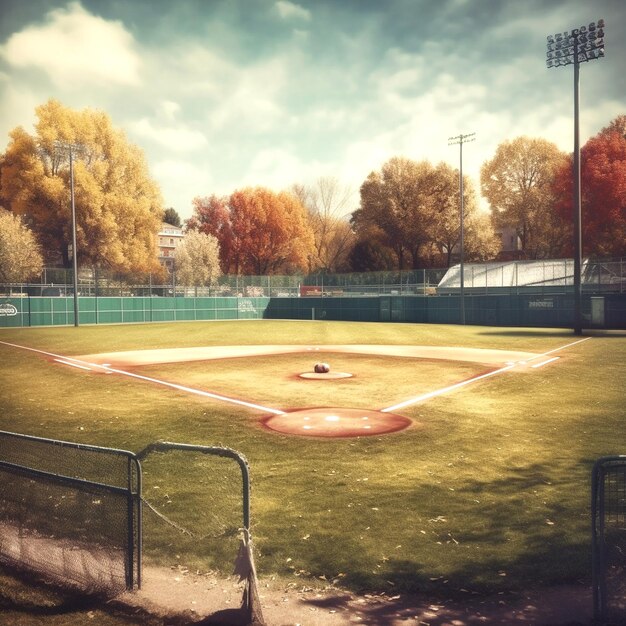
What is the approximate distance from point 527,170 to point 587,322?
31.8 metres

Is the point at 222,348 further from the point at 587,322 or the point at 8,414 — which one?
the point at 587,322

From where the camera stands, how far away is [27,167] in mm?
54094

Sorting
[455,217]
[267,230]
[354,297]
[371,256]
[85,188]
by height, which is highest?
[85,188]

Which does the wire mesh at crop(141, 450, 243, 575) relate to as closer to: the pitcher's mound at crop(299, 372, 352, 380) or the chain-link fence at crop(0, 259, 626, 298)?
the pitcher's mound at crop(299, 372, 352, 380)

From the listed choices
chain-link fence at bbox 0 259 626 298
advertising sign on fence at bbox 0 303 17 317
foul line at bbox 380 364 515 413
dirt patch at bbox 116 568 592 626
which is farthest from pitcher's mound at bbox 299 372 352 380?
advertising sign on fence at bbox 0 303 17 317

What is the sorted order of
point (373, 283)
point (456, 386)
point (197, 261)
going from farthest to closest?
point (197, 261) < point (373, 283) < point (456, 386)

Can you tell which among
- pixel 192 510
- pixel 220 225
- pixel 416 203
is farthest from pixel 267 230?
pixel 192 510

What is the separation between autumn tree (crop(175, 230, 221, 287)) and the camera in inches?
2901

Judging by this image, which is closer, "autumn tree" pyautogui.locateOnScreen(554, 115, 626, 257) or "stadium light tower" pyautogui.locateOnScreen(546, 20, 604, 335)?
"stadium light tower" pyautogui.locateOnScreen(546, 20, 604, 335)

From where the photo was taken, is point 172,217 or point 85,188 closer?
point 85,188

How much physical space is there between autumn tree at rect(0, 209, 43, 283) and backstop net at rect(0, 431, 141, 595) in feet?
162

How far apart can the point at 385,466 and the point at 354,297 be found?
4868cm

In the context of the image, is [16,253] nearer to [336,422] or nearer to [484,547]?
[336,422]

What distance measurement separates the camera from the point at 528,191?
68438mm
